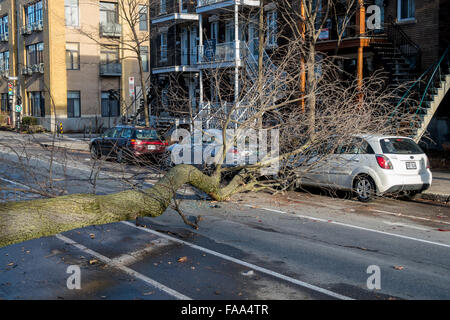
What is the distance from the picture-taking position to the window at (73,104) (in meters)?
41.8

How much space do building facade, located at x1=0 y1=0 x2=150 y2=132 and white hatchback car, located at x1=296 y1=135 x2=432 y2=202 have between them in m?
28.5

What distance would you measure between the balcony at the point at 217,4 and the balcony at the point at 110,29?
48.6ft

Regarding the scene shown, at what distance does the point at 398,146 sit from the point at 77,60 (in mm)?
34581

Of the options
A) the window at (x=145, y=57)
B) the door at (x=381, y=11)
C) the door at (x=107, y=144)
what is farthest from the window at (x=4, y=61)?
the door at (x=381, y=11)

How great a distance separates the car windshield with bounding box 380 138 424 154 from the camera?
12.1 m

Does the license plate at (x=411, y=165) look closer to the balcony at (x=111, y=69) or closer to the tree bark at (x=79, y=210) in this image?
the tree bark at (x=79, y=210)

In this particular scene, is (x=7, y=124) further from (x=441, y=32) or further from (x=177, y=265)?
(x=177, y=265)

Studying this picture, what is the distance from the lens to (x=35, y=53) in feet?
144

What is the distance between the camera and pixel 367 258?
7570 millimetres

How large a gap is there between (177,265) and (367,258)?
283 centimetres

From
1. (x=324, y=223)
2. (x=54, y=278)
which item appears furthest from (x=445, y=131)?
(x=54, y=278)

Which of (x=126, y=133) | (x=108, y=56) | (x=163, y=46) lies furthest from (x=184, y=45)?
(x=126, y=133)

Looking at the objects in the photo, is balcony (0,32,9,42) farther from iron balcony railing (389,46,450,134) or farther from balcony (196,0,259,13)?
iron balcony railing (389,46,450,134)
